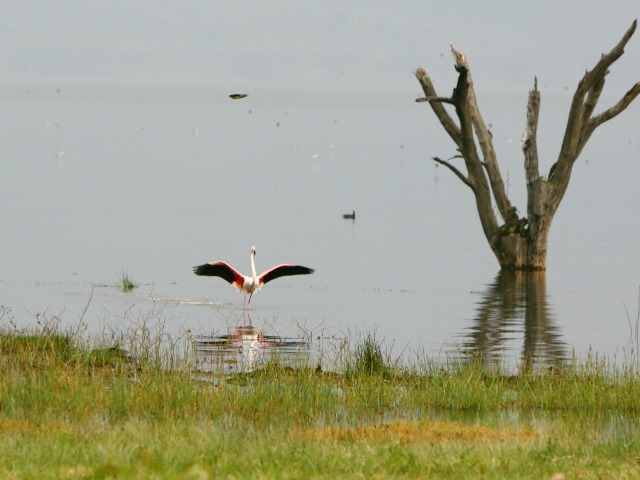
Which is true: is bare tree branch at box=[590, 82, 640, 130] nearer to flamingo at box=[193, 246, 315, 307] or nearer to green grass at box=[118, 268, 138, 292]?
flamingo at box=[193, 246, 315, 307]

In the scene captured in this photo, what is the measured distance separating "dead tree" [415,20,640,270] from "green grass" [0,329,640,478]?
47.8 feet

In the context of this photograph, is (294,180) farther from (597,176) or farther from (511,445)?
(511,445)

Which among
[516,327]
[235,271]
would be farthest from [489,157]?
[235,271]

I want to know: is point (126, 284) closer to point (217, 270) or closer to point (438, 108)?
A: point (217, 270)

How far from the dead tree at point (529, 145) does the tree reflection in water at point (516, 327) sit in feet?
4.54

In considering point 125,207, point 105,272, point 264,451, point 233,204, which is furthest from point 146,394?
point 233,204

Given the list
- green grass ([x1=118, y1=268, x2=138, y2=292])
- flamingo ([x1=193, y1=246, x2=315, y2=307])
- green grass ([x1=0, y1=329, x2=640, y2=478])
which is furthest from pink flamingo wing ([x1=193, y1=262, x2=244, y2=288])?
green grass ([x1=0, y1=329, x2=640, y2=478])

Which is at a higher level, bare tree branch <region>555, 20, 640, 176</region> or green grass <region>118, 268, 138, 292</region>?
bare tree branch <region>555, 20, 640, 176</region>

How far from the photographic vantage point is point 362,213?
67562mm

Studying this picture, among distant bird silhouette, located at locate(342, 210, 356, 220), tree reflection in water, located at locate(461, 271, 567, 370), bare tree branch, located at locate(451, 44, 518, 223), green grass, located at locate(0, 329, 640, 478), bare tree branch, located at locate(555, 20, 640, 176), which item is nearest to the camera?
green grass, located at locate(0, 329, 640, 478)

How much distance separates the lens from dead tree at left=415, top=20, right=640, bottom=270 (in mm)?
31125

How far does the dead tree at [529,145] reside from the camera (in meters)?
31.1

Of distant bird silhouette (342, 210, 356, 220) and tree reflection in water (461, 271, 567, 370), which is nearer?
tree reflection in water (461, 271, 567, 370)

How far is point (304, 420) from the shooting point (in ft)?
45.3
